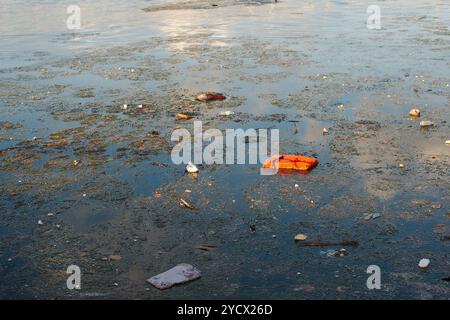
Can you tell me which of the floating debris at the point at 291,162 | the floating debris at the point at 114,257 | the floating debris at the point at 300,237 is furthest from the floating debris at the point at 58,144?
the floating debris at the point at 300,237

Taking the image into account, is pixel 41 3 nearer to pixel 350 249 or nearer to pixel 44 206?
pixel 44 206

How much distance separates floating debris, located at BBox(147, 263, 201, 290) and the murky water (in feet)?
0.25

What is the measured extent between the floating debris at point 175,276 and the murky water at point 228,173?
7 cm

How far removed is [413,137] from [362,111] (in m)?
1.31

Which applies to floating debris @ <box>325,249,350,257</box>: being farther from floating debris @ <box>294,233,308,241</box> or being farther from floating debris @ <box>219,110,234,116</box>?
floating debris @ <box>219,110,234,116</box>

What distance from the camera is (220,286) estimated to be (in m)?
4.04

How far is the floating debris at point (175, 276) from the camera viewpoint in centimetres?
408

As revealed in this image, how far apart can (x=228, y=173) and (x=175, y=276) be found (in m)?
2.19

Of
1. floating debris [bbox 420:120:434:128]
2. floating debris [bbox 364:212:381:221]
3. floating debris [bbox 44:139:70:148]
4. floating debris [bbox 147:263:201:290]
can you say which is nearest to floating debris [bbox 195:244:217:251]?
floating debris [bbox 147:263:201:290]

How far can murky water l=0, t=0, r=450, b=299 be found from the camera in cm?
425

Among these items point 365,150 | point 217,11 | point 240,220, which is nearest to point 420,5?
point 217,11

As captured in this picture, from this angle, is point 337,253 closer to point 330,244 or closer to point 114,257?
point 330,244

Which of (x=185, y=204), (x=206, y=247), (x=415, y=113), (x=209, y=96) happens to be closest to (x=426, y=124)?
(x=415, y=113)

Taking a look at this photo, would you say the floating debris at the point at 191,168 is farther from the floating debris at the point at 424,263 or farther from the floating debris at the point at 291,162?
the floating debris at the point at 424,263
